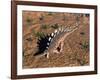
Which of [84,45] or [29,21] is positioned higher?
[29,21]

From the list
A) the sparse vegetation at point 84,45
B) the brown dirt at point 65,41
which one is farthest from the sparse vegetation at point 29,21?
the sparse vegetation at point 84,45

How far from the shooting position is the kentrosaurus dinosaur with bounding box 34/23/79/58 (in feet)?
6.77

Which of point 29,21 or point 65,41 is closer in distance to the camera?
point 29,21

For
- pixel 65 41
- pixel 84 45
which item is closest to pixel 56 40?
pixel 65 41

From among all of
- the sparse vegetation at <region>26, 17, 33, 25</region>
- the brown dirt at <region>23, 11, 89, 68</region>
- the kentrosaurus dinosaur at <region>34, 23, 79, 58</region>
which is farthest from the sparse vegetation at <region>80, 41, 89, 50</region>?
the sparse vegetation at <region>26, 17, 33, 25</region>

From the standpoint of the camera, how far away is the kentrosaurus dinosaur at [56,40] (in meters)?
2.06

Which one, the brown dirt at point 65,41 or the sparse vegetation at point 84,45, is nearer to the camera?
the brown dirt at point 65,41

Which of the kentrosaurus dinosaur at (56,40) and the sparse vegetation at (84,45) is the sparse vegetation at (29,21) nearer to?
the kentrosaurus dinosaur at (56,40)

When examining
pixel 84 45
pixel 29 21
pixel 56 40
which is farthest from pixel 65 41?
pixel 29 21

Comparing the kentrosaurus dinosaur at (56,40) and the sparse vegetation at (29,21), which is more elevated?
the sparse vegetation at (29,21)

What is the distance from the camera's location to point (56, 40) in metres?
2.10

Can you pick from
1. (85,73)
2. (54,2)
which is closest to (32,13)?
(54,2)

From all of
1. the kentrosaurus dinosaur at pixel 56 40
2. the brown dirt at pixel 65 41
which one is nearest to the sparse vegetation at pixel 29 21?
the brown dirt at pixel 65 41

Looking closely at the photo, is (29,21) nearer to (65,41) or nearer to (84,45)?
(65,41)
